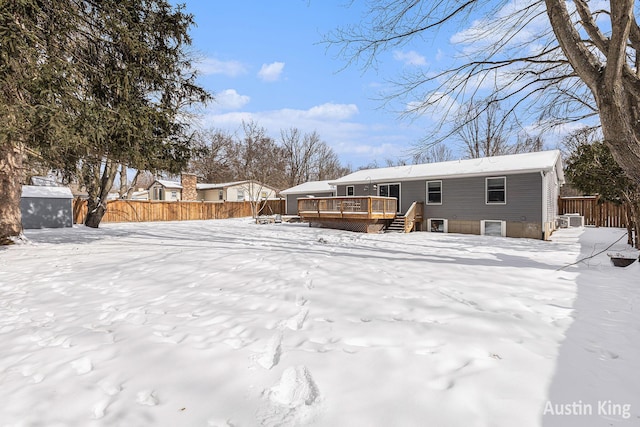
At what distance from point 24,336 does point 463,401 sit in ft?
12.9

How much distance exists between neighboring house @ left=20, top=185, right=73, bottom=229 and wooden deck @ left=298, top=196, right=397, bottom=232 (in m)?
12.7

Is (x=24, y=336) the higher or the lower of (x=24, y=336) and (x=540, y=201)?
the lower

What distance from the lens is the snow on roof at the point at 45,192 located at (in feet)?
50.6

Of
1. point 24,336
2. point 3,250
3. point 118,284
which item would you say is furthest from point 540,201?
point 3,250

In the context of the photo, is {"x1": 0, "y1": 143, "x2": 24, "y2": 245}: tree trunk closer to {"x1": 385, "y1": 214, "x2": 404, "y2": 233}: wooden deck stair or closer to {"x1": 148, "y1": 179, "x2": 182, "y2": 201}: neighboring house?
{"x1": 385, "y1": 214, "x2": 404, "y2": 233}: wooden deck stair

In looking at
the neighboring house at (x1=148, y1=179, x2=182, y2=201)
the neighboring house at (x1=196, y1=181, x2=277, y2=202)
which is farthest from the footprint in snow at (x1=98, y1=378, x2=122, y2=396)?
the neighboring house at (x1=148, y1=179, x2=182, y2=201)

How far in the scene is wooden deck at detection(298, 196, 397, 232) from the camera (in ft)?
48.5

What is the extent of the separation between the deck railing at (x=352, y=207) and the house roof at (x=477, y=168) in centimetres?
185

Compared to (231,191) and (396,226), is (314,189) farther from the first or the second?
(231,191)

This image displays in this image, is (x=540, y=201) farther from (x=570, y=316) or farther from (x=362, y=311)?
(x=362, y=311)

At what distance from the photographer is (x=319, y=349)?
268 centimetres

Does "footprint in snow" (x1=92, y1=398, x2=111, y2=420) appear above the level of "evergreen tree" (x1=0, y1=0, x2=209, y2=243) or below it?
below

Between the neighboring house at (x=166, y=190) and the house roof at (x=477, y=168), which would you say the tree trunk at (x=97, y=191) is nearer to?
the house roof at (x=477, y=168)

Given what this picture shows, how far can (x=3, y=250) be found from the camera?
766 centimetres
